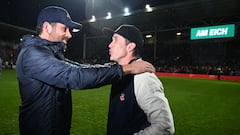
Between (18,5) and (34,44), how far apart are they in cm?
3835

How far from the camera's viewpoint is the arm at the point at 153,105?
195cm

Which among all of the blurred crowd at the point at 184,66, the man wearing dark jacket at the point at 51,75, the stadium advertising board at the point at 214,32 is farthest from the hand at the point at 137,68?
the blurred crowd at the point at 184,66

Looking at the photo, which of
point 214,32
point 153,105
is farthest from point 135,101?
point 214,32

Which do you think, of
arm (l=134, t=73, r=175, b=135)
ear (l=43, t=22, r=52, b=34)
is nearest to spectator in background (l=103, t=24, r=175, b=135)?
arm (l=134, t=73, r=175, b=135)

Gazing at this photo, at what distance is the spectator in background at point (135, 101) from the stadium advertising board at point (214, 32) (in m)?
26.0

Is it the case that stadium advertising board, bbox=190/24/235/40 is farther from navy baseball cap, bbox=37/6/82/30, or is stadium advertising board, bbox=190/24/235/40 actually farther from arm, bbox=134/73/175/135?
navy baseball cap, bbox=37/6/82/30

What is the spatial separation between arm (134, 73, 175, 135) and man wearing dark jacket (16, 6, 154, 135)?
107 mm

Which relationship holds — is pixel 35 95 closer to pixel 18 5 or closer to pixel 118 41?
pixel 118 41

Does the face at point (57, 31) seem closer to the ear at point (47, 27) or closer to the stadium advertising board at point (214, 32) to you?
the ear at point (47, 27)

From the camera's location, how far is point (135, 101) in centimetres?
207

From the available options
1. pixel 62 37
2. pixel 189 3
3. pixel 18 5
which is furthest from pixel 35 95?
pixel 18 5

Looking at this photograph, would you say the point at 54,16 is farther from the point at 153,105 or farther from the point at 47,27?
the point at 153,105

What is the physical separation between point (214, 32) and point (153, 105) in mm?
27438

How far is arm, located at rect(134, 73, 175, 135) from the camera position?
6.39 feet
